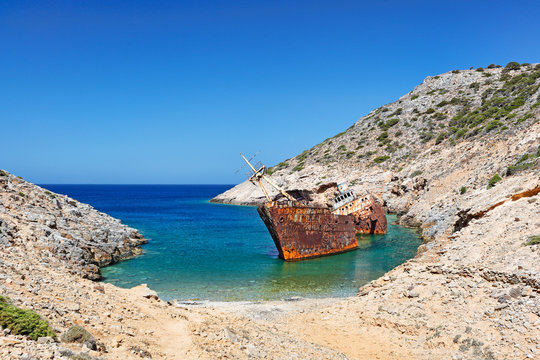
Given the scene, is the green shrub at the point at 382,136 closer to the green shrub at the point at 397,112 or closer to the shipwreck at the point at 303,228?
the green shrub at the point at 397,112

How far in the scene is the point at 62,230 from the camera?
20.4 m

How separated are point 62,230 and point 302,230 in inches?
533

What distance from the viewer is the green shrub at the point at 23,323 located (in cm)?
527

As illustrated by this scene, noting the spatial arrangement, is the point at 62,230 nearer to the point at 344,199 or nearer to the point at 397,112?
the point at 344,199

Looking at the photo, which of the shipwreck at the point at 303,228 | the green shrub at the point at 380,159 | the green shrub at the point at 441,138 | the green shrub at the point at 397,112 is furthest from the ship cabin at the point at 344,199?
the green shrub at the point at 397,112

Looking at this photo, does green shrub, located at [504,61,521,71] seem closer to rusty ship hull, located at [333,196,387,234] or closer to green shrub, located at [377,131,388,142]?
green shrub, located at [377,131,388,142]

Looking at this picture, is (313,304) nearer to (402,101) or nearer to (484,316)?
(484,316)

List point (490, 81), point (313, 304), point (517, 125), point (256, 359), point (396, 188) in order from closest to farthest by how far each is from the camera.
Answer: point (256, 359) < point (313, 304) < point (517, 125) < point (396, 188) < point (490, 81)

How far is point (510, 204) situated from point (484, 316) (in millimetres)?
8291

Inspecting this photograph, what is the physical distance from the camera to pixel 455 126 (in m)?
59.1

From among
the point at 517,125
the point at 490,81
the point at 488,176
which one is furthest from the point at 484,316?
the point at 490,81

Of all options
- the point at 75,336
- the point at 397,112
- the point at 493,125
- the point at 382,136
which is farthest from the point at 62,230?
the point at 397,112

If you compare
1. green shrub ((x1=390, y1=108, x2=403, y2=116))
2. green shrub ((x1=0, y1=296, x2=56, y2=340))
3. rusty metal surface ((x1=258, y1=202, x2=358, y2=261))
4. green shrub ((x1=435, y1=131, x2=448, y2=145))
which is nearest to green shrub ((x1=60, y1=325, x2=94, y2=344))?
green shrub ((x1=0, y1=296, x2=56, y2=340))

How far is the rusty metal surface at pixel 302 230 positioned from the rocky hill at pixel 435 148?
745cm
